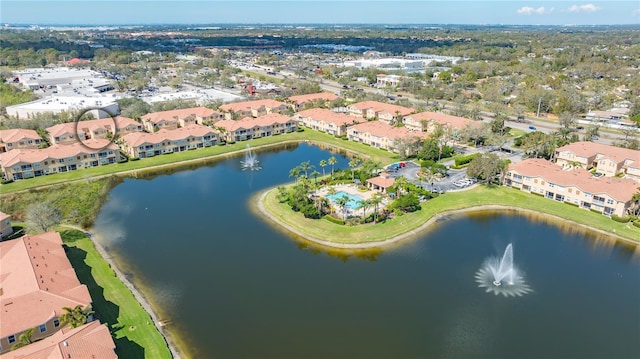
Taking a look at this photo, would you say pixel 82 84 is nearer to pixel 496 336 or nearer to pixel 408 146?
pixel 408 146

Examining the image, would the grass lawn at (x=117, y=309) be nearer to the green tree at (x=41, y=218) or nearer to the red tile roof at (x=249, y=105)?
the green tree at (x=41, y=218)

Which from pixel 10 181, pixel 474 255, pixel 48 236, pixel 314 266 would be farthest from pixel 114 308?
pixel 10 181

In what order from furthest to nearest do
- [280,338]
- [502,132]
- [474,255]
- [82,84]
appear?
[82,84] → [502,132] → [474,255] → [280,338]

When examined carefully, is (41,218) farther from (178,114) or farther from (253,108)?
(253,108)

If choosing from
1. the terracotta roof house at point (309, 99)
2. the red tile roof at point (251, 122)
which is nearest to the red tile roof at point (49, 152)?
the red tile roof at point (251, 122)

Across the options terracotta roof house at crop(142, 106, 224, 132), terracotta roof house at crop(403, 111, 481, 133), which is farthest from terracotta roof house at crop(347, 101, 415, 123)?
terracotta roof house at crop(142, 106, 224, 132)

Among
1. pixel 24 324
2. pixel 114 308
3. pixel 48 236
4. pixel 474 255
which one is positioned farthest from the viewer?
pixel 474 255

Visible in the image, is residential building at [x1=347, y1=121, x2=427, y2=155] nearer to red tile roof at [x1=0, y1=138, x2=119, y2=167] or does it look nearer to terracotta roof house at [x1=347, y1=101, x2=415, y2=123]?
terracotta roof house at [x1=347, y1=101, x2=415, y2=123]
